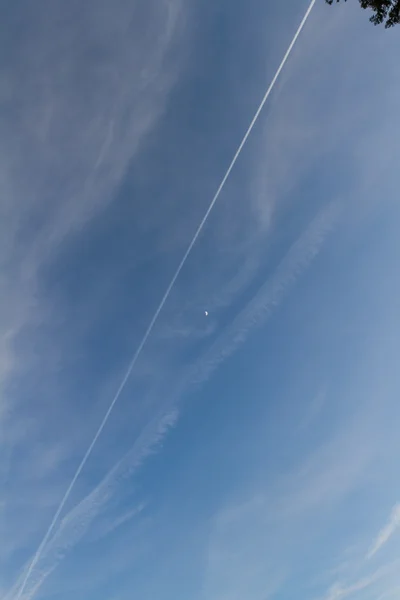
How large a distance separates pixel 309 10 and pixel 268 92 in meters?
11.0

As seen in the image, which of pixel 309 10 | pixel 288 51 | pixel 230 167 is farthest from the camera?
pixel 230 167

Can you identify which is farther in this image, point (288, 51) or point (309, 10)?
point (288, 51)

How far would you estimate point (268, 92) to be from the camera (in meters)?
54.6

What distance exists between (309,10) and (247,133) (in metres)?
17.1

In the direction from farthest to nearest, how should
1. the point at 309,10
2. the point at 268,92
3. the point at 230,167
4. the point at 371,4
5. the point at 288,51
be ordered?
the point at 230,167 → the point at 268,92 → the point at 288,51 → the point at 309,10 → the point at 371,4

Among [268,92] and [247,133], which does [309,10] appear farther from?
[247,133]

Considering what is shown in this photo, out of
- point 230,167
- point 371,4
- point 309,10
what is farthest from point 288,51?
point 371,4

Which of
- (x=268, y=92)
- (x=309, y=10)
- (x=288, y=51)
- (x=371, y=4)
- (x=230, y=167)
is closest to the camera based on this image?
(x=371, y=4)

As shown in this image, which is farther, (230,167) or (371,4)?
(230,167)

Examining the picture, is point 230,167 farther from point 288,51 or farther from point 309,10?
point 309,10

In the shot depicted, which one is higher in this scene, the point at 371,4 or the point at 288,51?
the point at 288,51

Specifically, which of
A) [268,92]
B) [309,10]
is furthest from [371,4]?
[268,92]

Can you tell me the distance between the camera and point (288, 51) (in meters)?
50.1

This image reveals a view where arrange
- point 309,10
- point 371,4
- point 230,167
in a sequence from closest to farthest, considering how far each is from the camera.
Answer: point 371,4
point 309,10
point 230,167
